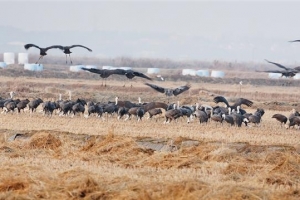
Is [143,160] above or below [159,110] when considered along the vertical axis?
above

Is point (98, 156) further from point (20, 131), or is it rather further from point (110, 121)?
point (110, 121)

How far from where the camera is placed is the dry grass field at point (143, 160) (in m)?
12.6

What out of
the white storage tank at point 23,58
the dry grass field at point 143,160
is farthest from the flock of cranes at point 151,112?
the white storage tank at point 23,58

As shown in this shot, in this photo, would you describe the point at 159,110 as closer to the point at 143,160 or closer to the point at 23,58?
the point at 143,160

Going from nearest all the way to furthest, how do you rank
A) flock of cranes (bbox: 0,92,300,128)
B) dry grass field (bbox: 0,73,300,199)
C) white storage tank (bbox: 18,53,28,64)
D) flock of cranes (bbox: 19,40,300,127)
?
dry grass field (bbox: 0,73,300,199) < flock of cranes (bbox: 19,40,300,127) < flock of cranes (bbox: 0,92,300,128) < white storage tank (bbox: 18,53,28,64)

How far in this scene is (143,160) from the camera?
1773 centimetres

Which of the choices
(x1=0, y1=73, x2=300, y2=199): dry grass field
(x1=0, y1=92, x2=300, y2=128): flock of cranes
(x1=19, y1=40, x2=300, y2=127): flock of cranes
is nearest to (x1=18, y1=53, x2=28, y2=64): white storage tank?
(x1=0, y1=92, x2=300, y2=128): flock of cranes

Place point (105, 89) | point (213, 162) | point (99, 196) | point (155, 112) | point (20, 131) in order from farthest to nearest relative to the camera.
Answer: point (105, 89) < point (155, 112) < point (20, 131) < point (213, 162) < point (99, 196)

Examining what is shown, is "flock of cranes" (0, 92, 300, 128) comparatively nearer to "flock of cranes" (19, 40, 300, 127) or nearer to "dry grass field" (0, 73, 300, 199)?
"flock of cranes" (19, 40, 300, 127)

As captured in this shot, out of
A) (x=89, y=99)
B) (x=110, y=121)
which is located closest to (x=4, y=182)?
(x=110, y=121)

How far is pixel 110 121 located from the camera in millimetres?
30781

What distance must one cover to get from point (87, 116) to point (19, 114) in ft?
9.19

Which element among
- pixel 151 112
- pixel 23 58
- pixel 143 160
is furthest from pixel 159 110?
pixel 23 58

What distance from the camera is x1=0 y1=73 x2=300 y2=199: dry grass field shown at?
12.6m
